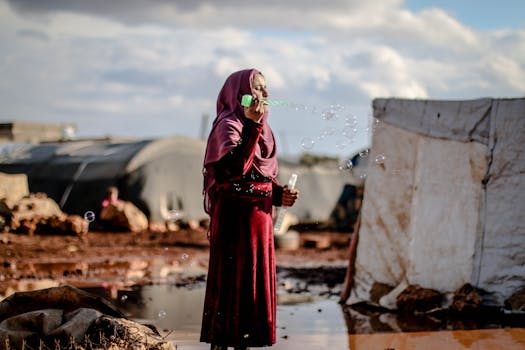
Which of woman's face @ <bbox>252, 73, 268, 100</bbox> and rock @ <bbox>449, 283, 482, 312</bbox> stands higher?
woman's face @ <bbox>252, 73, 268, 100</bbox>

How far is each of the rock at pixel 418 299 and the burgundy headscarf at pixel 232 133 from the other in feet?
12.0

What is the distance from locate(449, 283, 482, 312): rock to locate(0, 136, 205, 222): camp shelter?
10.9 metres

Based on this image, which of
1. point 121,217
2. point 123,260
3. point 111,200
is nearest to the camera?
point 123,260

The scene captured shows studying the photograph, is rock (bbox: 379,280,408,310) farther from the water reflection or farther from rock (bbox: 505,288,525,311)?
rock (bbox: 505,288,525,311)

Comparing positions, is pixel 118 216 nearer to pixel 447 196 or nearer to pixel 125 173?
pixel 125 173

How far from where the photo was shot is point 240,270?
4.56 m

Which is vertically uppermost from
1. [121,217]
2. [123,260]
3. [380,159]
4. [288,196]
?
[380,159]

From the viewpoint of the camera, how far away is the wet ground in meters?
6.59

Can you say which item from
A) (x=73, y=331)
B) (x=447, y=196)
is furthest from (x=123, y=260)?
(x=73, y=331)

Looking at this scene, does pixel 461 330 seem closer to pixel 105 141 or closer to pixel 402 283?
pixel 402 283

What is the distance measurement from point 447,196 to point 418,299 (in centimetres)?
108

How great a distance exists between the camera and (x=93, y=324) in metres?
4.79

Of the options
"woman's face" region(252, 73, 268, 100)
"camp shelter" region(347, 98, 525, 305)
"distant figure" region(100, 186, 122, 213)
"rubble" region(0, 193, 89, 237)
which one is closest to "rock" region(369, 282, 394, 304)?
"camp shelter" region(347, 98, 525, 305)

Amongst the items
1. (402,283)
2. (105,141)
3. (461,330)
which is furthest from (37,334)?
(105,141)
